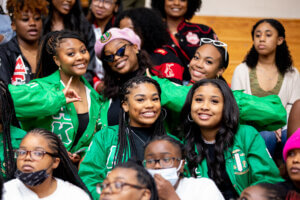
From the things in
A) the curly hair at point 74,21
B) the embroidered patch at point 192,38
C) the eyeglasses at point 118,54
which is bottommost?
the eyeglasses at point 118,54

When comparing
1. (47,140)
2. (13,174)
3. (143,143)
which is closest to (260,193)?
(143,143)

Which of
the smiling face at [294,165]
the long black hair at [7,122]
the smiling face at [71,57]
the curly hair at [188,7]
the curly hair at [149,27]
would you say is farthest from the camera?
the curly hair at [188,7]

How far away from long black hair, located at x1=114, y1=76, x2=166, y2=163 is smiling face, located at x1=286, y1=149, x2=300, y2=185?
0.92m

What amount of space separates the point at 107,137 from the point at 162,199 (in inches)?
29.2

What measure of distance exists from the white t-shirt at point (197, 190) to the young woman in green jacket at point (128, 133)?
1.40 feet

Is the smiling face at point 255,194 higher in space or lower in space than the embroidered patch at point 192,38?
lower

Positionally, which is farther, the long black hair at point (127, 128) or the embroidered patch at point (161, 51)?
the embroidered patch at point (161, 51)

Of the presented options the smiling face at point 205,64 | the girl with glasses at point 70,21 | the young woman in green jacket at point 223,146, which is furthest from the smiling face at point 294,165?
the girl with glasses at point 70,21

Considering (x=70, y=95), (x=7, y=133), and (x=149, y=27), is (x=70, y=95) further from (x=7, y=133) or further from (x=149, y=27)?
(x=149, y=27)

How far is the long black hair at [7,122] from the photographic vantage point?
3.40 m

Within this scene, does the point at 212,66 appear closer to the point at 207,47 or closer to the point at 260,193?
the point at 207,47

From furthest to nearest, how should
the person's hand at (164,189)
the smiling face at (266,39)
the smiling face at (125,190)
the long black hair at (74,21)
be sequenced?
the long black hair at (74,21) → the smiling face at (266,39) → the person's hand at (164,189) → the smiling face at (125,190)

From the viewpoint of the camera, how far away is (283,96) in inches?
181

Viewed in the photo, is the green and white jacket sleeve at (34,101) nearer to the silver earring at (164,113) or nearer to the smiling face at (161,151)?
the silver earring at (164,113)
